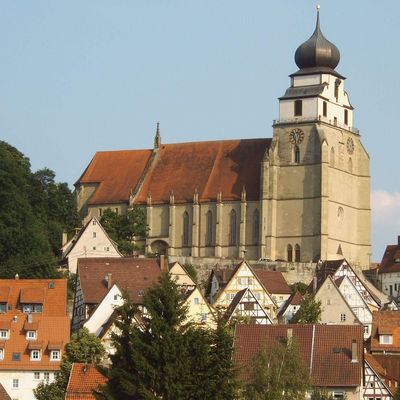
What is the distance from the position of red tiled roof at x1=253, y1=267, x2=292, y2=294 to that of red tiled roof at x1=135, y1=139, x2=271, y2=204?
1859 centimetres

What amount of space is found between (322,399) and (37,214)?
205 feet

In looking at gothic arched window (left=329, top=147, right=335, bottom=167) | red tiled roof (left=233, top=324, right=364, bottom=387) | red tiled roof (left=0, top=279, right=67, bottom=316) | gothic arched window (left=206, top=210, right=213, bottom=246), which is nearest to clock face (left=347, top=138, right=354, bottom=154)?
gothic arched window (left=329, top=147, right=335, bottom=167)

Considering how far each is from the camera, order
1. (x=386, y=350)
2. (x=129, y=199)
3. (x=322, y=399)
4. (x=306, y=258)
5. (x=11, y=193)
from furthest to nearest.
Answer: (x=129, y=199) < (x=306, y=258) < (x=11, y=193) < (x=386, y=350) < (x=322, y=399)

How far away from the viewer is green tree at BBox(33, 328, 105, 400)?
77.4 meters

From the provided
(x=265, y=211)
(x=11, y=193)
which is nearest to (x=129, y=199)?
(x=265, y=211)

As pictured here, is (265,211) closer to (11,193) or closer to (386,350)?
(11,193)

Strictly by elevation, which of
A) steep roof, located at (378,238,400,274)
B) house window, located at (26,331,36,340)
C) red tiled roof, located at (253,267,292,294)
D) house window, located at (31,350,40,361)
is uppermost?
steep roof, located at (378,238,400,274)

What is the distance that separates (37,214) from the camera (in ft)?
423

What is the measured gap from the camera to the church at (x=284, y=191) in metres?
136

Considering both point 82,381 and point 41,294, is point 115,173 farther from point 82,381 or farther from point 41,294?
point 82,381

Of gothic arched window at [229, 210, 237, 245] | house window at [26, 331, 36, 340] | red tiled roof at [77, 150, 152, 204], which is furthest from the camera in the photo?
red tiled roof at [77, 150, 152, 204]

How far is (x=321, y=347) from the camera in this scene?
247 ft

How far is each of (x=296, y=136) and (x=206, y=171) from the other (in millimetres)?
9853

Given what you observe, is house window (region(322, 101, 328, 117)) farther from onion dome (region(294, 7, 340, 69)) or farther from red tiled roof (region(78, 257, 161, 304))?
red tiled roof (region(78, 257, 161, 304))
